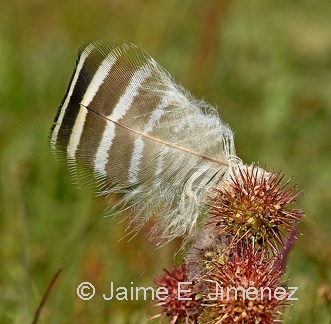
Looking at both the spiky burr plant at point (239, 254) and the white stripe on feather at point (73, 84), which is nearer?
the spiky burr plant at point (239, 254)

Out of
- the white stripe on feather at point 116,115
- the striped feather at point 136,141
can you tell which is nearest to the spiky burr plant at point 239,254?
the striped feather at point 136,141

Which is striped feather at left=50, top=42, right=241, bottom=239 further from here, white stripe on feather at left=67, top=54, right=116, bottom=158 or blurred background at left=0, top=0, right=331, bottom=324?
blurred background at left=0, top=0, right=331, bottom=324

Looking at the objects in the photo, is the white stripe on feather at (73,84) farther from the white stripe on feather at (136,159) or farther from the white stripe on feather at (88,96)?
the white stripe on feather at (136,159)

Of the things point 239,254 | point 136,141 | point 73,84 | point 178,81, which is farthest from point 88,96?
point 178,81

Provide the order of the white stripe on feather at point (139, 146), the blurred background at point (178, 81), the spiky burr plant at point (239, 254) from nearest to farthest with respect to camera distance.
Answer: the spiky burr plant at point (239, 254) → the white stripe on feather at point (139, 146) → the blurred background at point (178, 81)

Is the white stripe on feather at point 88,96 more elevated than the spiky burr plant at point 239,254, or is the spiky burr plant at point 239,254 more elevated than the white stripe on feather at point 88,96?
the white stripe on feather at point 88,96

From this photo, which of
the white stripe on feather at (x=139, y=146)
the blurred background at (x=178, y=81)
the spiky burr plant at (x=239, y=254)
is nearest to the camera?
the spiky burr plant at (x=239, y=254)

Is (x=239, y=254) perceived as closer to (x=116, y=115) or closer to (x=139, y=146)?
(x=139, y=146)

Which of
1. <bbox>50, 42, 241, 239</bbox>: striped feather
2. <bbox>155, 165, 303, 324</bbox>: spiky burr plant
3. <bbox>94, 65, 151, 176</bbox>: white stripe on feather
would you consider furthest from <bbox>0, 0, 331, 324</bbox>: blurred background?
<bbox>94, 65, 151, 176</bbox>: white stripe on feather
